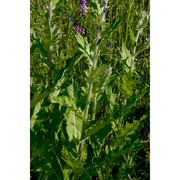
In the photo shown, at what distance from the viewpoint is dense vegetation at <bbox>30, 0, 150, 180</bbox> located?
1351 mm

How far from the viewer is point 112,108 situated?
1.47 meters

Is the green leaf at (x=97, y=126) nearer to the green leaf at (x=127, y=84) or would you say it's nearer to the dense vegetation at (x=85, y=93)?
the dense vegetation at (x=85, y=93)

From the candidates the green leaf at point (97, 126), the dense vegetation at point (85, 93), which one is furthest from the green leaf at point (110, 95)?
the green leaf at point (97, 126)

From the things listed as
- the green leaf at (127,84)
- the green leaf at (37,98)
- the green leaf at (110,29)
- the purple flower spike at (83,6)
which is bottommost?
the green leaf at (37,98)

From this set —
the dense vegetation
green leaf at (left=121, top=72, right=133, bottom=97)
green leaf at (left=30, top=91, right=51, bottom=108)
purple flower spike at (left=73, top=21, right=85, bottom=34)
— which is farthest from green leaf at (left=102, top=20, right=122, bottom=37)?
purple flower spike at (left=73, top=21, right=85, bottom=34)

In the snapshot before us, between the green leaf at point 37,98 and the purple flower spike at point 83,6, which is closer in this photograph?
the green leaf at point 37,98

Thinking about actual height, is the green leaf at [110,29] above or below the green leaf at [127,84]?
above

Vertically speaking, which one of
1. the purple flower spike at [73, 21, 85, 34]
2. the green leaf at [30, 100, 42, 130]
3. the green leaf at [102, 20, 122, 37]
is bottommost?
the green leaf at [30, 100, 42, 130]

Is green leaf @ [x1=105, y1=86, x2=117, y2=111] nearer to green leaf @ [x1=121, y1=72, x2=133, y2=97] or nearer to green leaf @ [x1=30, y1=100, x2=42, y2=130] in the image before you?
green leaf @ [x1=121, y1=72, x2=133, y2=97]

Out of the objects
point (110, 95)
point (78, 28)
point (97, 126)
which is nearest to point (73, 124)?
point (97, 126)

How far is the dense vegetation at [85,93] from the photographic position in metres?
1.35
